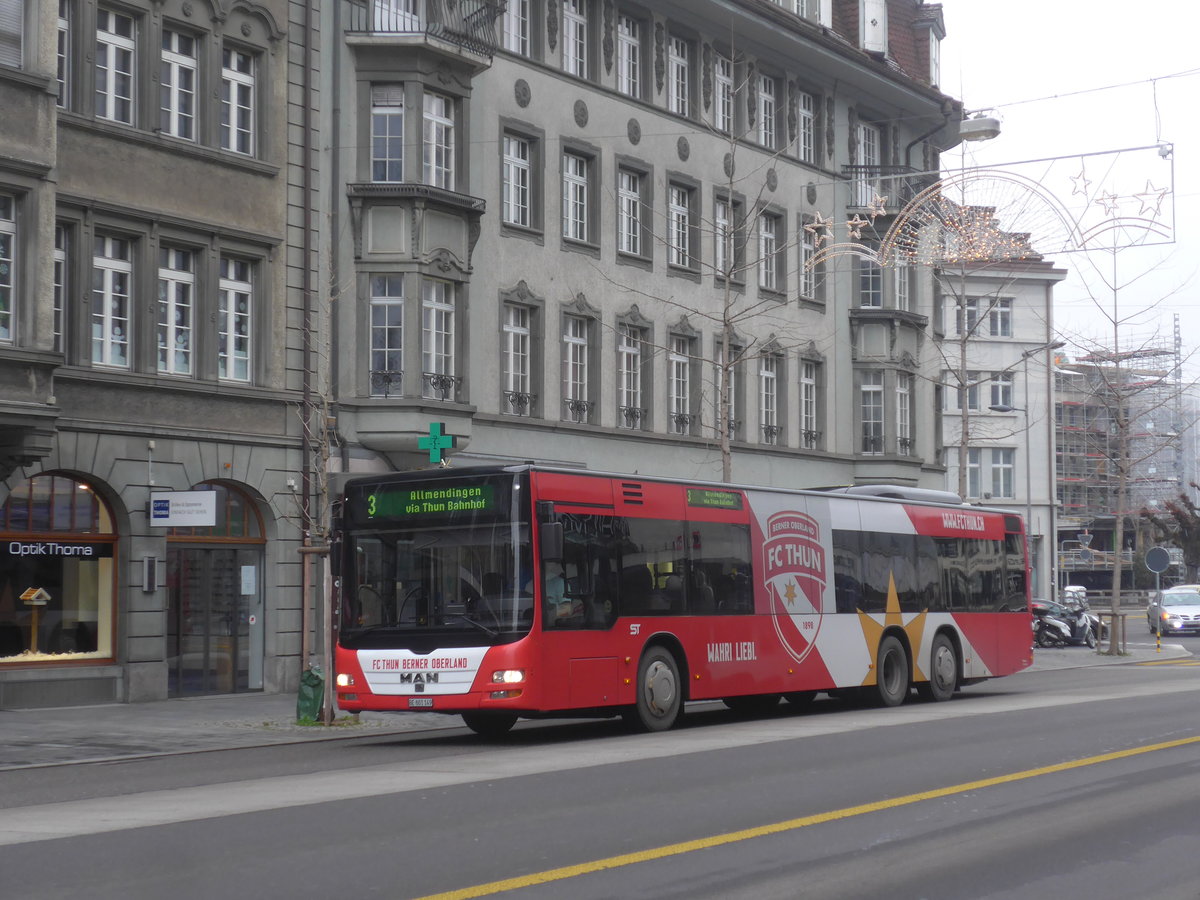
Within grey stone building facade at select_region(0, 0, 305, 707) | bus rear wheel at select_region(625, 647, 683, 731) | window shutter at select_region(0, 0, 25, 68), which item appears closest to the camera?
bus rear wheel at select_region(625, 647, 683, 731)

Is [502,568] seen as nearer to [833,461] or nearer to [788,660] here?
[788,660]

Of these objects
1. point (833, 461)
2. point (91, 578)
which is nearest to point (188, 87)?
point (91, 578)

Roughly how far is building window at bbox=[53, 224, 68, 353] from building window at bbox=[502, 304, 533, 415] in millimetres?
9777

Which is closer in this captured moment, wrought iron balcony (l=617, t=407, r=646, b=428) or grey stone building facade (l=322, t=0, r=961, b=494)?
grey stone building facade (l=322, t=0, r=961, b=494)

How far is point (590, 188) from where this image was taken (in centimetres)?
3491

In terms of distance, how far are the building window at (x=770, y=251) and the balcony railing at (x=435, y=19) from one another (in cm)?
1083

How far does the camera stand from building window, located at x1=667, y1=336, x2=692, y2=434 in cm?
3734

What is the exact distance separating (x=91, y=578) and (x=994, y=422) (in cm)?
5695

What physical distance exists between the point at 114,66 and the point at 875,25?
23.9m

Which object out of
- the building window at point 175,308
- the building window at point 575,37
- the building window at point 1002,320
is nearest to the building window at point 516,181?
the building window at point 575,37

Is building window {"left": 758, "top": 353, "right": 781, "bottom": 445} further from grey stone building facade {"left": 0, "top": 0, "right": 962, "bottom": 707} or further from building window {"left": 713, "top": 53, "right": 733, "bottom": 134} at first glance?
building window {"left": 713, "top": 53, "right": 733, "bottom": 134}

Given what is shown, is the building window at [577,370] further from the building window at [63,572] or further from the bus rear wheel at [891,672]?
the bus rear wheel at [891,672]

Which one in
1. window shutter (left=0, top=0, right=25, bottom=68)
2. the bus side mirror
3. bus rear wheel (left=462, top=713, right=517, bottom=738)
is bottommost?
bus rear wheel (left=462, top=713, right=517, bottom=738)

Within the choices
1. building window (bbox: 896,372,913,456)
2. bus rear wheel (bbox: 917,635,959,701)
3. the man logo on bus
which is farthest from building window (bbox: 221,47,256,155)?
building window (bbox: 896,372,913,456)
